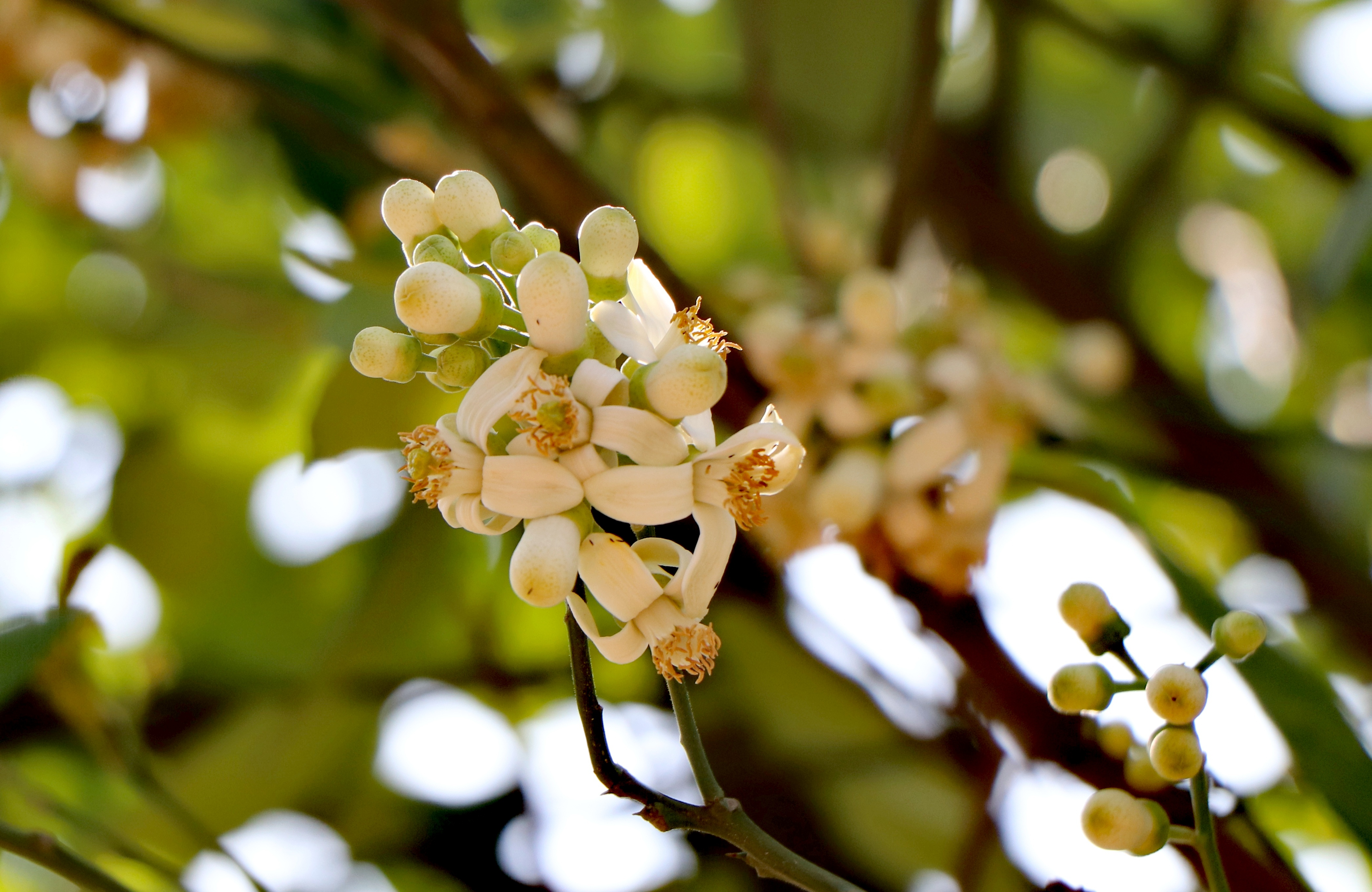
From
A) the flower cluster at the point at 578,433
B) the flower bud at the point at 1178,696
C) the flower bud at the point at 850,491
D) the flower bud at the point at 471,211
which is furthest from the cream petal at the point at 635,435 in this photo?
the flower bud at the point at 850,491

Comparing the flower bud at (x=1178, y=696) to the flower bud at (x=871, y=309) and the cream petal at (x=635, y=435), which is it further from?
the flower bud at (x=871, y=309)

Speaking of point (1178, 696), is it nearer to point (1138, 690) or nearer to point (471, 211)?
point (1138, 690)

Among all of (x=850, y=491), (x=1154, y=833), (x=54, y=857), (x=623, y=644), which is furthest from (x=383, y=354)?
(x=850, y=491)

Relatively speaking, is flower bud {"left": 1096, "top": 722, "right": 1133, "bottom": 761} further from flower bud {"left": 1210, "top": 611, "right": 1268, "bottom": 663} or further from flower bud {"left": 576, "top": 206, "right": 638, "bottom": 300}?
flower bud {"left": 576, "top": 206, "right": 638, "bottom": 300}

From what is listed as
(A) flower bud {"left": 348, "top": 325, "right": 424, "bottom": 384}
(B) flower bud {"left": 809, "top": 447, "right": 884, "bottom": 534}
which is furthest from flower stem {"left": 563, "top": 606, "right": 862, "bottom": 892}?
(B) flower bud {"left": 809, "top": 447, "right": 884, "bottom": 534}

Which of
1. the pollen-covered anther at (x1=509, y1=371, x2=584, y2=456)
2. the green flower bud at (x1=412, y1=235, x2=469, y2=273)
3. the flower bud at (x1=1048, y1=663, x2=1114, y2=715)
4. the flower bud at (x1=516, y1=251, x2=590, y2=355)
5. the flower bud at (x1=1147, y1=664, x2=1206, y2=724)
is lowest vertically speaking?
the flower bud at (x1=1147, y1=664, x2=1206, y2=724)

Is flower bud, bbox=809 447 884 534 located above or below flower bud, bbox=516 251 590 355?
above
